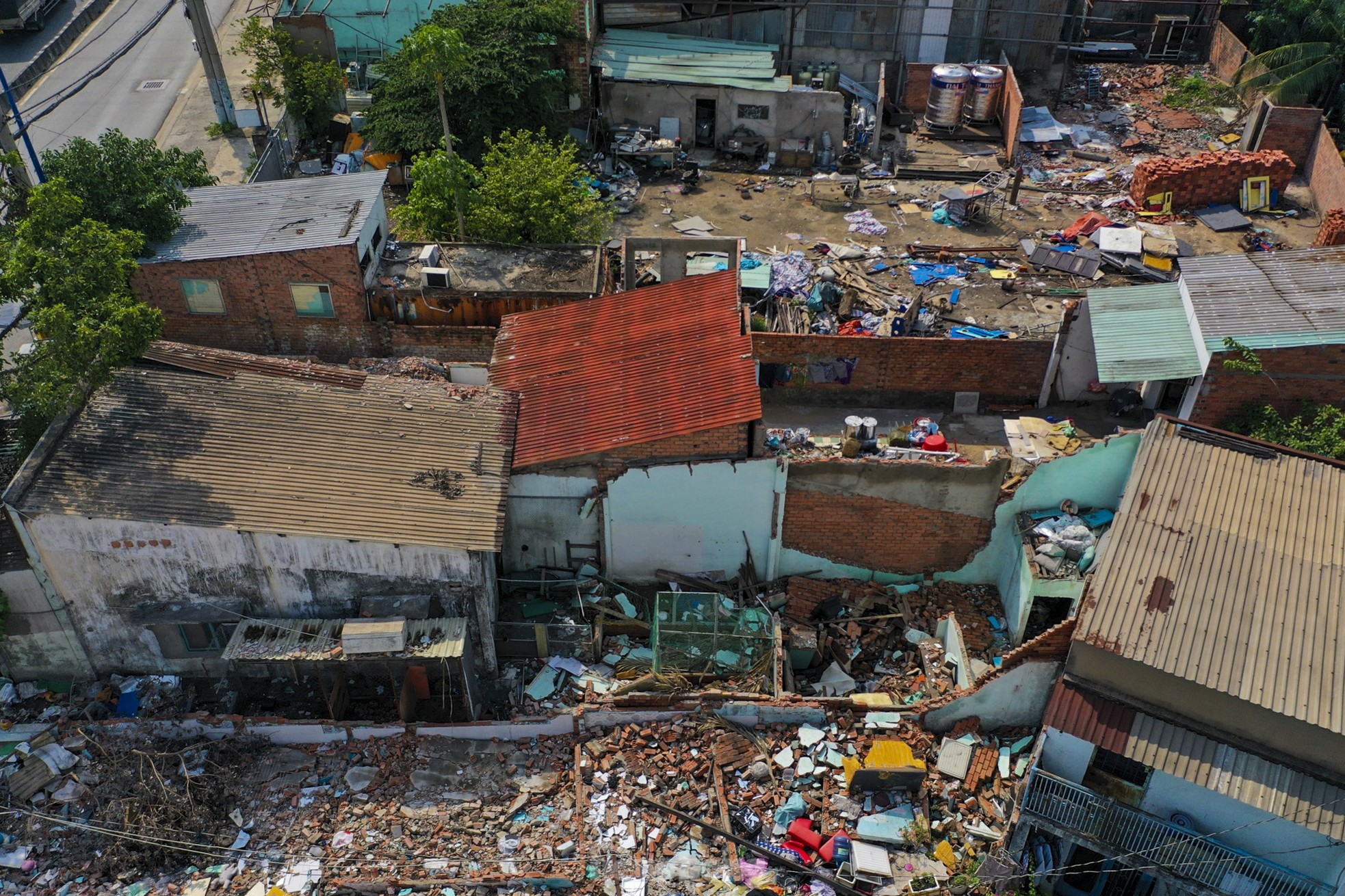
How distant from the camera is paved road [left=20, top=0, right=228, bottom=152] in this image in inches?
1543

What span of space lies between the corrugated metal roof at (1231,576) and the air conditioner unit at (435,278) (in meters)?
16.4

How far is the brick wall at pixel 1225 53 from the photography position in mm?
40344

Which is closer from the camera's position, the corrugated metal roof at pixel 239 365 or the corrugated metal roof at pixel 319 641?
the corrugated metal roof at pixel 319 641

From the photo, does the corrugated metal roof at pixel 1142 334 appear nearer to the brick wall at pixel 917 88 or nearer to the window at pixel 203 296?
the brick wall at pixel 917 88

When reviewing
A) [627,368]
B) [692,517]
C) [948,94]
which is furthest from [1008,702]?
[948,94]

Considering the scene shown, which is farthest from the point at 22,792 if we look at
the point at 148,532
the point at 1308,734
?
the point at 1308,734

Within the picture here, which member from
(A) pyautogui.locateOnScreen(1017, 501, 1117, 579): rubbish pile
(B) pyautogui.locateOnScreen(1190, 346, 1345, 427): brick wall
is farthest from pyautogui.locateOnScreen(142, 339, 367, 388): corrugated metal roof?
(B) pyautogui.locateOnScreen(1190, 346, 1345, 427): brick wall

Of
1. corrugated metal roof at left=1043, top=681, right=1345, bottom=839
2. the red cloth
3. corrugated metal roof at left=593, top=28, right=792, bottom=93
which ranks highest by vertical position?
corrugated metal roof at left=593, top=28, right=792, bottom=93

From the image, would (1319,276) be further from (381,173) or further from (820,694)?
(381,173)

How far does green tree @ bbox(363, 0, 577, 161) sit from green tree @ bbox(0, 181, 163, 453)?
14786 mm

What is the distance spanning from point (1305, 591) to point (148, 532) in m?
20.1

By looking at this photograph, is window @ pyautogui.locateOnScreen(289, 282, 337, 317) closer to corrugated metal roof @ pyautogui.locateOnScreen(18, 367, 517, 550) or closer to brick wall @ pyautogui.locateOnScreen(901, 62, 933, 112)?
corrugated metal roof @ pyautogui.locateOnScreen(18, 367, 517, 550)

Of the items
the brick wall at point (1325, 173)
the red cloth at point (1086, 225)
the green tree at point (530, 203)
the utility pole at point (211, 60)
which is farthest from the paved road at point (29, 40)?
the brick wall at point (1325, 173)

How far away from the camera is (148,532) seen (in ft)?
62.8
